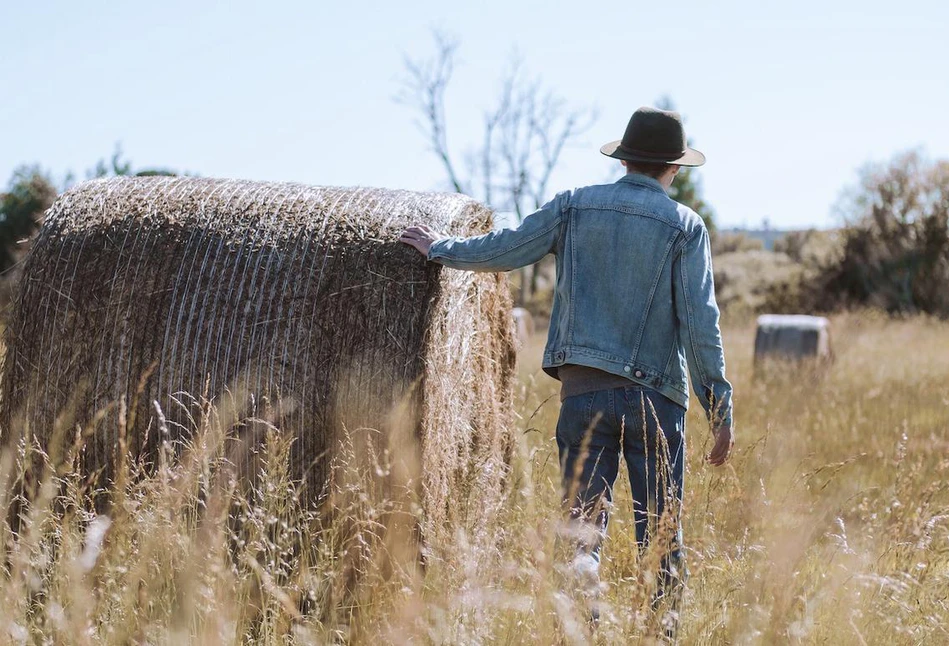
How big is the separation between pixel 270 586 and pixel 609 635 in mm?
1073

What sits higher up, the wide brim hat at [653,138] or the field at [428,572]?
the wide brim hat at [653,138]

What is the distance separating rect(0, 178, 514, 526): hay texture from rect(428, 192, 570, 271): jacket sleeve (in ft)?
1.21

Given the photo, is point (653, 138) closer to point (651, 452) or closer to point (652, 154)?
point (652, 154)

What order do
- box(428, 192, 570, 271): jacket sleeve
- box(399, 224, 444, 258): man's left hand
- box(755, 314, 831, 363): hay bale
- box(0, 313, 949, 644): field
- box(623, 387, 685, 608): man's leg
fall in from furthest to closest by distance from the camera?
box(755, 314, 831, 363): hay bale, box(399, 224, 444, 258): man's left hand, box(428, 192, 570, 271): jacket sleeve, box(623, 387, 685, 608): man's leg, box(0, 313, 949, 644): field

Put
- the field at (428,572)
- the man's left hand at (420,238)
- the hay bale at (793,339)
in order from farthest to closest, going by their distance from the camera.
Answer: the hay bale at (793,339) < the man's left hand at (420,238) < the field at (428,572)

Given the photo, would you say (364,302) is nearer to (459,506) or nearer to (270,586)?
(459,506)

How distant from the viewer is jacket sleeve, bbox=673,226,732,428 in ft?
12.6

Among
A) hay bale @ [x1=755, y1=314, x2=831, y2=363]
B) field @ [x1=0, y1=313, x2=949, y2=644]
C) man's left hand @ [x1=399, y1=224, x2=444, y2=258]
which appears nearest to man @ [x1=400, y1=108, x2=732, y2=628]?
field @ [x1=0, y1=313, x2=949, y2=644]

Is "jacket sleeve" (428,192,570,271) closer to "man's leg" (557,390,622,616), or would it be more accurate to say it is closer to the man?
the man

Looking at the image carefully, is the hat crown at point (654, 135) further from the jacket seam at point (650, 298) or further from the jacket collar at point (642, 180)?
the jacket seam at point (650, 298)

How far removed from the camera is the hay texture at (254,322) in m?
4.42

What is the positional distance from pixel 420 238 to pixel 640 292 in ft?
3.55

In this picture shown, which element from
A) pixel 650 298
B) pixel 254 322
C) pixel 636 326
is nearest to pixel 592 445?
pixel 636 326

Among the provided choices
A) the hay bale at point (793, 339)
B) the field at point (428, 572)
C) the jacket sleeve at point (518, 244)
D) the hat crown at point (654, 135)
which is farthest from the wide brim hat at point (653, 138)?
the hay bale at point (793, 339)
